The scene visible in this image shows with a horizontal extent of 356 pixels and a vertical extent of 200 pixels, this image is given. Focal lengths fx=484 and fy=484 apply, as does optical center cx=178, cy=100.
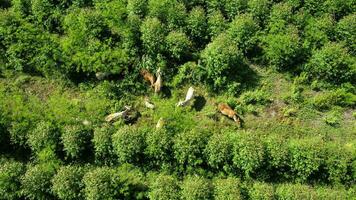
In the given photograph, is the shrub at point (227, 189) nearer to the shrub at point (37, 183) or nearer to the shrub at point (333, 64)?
the shrub at point (37, 183)

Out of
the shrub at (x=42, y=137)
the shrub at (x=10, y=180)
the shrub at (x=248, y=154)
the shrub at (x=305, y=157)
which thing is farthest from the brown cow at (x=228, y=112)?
the shrub at (x=10, y=180)

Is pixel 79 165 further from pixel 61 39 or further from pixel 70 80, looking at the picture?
pixel 61 39

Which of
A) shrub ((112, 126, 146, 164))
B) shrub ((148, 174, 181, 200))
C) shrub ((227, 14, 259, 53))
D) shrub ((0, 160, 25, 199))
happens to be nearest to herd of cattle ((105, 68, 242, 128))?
shrub ((112, 126, 146, 164))

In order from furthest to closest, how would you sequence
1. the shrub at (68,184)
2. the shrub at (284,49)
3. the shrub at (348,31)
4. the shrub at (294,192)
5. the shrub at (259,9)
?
the shrub at (259,9) < the shrub at (348,31) < the shrub at (284,49) < the shrub at (294,192) < the shrub at (68,184)

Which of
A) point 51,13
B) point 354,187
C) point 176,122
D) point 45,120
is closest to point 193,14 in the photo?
point 176,122

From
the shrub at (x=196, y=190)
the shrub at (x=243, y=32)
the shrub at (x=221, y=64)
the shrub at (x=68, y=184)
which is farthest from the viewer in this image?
the shrub at (x=243, y=32)

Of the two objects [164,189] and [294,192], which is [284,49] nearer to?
[294,192]
